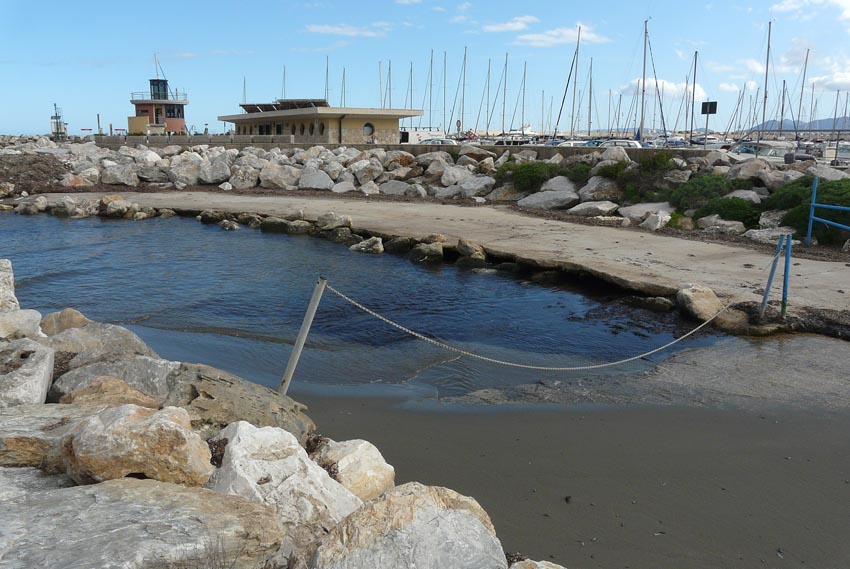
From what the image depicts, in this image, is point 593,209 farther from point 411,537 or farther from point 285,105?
point 285,105

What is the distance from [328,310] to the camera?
11.7m

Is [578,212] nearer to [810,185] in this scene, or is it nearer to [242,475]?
[810,185]

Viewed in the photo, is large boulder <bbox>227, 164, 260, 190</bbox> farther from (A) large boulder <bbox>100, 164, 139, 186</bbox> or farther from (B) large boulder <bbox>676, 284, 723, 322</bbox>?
(B) large boulder <bbox>676, 284, 723, 322</bbox>

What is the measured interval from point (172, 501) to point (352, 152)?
31814 mm

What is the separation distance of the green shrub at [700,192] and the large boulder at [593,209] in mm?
1829

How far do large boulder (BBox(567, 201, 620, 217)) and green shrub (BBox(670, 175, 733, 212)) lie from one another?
1.83 metres

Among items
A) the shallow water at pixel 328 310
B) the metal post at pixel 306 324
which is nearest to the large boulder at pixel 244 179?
the shallow water at pixel 328 310

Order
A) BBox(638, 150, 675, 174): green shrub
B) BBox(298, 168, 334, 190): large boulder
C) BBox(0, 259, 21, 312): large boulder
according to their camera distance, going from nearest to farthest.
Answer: BBox(0, 259, 21, 312): large boulder < BBox(638, 150, 675, 174): green shrub < BBox(298, 168, 334, 190): large boulder

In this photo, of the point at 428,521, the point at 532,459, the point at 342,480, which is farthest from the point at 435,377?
the point at 428,521

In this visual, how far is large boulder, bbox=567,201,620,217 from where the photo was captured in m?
20.6

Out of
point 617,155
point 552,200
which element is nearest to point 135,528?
point 552,200

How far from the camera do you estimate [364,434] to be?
645cm

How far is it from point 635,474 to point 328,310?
7123 mm

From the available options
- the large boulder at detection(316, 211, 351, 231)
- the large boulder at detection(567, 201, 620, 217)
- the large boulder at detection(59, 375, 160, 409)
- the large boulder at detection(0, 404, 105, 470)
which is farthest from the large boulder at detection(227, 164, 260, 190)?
the large boulder at detection(0, 404, 105, 470)
